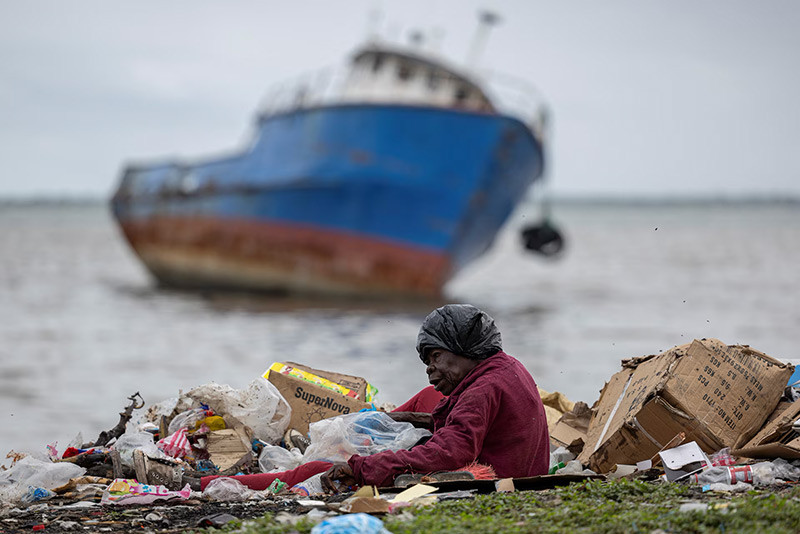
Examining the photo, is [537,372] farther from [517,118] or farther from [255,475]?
[255,475]

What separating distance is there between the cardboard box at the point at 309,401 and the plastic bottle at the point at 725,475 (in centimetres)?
189

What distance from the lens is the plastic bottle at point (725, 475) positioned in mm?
3908

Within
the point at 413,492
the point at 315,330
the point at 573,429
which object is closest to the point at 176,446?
the point at 413,492

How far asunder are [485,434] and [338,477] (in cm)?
64

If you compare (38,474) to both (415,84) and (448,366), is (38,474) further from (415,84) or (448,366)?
(415,84)

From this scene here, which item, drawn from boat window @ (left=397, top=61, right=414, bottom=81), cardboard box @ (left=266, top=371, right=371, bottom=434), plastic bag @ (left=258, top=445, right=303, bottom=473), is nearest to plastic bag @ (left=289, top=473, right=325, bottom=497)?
plastic bag @ (left=258, top=445, right=303, bottom=473)

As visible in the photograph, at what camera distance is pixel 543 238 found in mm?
19094

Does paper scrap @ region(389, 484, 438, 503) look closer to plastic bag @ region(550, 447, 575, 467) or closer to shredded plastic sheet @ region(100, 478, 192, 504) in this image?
shredded plastic sheet @ region(100, 478, 192, 504)

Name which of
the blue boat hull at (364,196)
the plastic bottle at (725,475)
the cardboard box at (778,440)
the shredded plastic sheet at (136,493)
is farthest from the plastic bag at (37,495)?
the blue boat hull at (364,196)

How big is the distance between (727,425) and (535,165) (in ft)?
57.4

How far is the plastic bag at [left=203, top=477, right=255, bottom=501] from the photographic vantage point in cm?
402

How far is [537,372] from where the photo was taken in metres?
14.0

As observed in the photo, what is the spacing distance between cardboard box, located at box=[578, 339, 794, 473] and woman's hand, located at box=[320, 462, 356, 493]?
1311mm

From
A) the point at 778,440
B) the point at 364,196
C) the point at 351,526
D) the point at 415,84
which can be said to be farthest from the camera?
the point at 415,84
